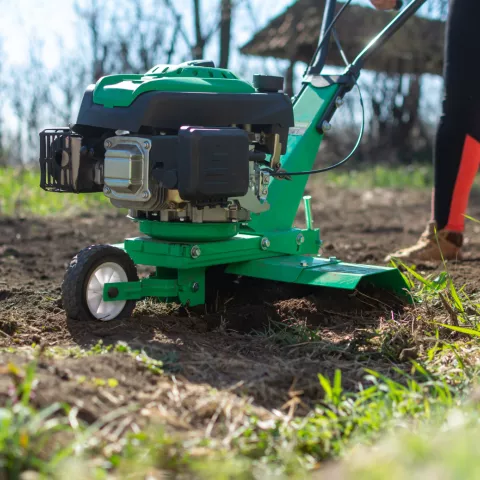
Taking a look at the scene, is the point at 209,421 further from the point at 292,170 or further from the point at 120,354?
the point at 292,170

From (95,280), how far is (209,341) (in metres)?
0.45

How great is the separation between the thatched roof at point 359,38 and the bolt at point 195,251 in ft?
28.1

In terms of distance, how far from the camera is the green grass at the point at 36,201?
6286 millimetres

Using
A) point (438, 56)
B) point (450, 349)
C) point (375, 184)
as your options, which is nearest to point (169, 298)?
point (450, 349)

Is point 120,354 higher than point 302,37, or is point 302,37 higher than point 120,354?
point 302,37

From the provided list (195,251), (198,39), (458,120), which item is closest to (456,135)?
(458,120)

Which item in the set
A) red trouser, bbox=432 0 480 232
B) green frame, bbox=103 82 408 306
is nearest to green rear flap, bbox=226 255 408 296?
green frame, bbox=103 82 408 306

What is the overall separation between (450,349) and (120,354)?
1.04 metres

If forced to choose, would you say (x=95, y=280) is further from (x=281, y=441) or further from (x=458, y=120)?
(x=458, y=120)

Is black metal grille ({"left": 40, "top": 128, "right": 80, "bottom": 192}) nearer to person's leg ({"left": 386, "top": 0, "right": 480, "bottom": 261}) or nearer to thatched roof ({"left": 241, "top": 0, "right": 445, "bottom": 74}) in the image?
person's leg ({"left": 386, "top": 0, "right": 480, "bottom": 261})

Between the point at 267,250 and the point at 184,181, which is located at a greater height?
the point at 184,181

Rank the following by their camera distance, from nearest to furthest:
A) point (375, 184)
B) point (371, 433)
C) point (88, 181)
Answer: point (371, 433) < point (88, 181) < point (375, 184)

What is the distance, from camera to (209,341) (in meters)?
2.56

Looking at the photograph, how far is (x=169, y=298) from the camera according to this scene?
295 centimetres
